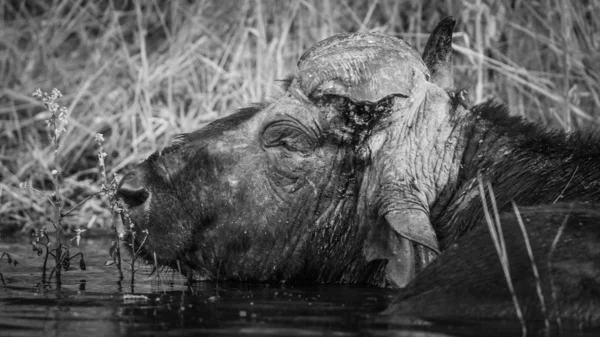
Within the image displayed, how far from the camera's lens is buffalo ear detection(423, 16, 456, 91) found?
239 inches

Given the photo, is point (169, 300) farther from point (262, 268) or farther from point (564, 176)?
point (564, 176)

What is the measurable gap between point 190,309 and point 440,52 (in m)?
2.18

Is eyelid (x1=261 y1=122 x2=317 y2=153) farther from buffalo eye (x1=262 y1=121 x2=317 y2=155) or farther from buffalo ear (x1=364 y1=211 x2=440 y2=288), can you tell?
buffalo ear (x1=364 y1=211 x2=440 y2=288)

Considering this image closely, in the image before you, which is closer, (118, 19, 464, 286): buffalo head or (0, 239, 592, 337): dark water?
(0, 239, 592, 337): dark water

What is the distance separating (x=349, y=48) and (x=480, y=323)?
174cm

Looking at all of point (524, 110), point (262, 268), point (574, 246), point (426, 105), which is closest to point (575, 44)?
point (524, 110)

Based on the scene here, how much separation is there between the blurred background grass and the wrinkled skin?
3.71 meters

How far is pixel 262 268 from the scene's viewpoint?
5.56m

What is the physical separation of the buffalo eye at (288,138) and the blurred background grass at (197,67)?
119 inches

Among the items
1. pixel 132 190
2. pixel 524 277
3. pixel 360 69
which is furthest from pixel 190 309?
pixel 360 69

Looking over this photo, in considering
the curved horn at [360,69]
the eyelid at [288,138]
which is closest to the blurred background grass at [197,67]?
the curved horn at [360,69]

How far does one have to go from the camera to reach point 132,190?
17.9 ft

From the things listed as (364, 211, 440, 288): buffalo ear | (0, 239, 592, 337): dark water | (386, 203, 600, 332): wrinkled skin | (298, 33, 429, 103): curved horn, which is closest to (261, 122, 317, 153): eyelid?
(298, 33, 429, 103): curved horn

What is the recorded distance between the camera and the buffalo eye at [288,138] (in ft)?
17.8
